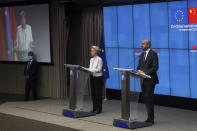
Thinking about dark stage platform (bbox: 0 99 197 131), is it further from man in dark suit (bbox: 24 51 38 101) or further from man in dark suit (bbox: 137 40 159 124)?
man in dark suit (bbox: 24 51 38 101)

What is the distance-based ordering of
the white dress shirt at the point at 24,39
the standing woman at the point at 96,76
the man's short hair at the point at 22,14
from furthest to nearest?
the man's short hair at the point at 22,14, the white dress shirt at the point at 24,39, the standing woman at the point at 96,76

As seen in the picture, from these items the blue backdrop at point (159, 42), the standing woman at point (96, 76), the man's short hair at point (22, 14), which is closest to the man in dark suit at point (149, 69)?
the standing woman at point (96, 76)

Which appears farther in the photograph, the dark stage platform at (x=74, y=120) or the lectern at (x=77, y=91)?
the lectern at (x=77, y=91)

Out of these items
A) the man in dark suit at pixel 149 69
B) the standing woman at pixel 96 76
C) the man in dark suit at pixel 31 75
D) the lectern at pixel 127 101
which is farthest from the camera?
the man in dark suit at pixel 31 75

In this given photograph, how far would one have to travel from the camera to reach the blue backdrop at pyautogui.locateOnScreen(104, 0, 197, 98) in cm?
1068

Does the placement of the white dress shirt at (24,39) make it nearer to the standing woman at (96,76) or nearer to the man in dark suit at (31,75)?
the man in dark suit at (31,75)

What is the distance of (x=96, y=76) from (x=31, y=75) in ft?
13.7

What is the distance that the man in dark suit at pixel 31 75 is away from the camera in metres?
13.7

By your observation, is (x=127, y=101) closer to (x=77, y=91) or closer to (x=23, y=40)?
(x=77, y=91)

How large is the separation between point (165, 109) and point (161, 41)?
1.86 metres

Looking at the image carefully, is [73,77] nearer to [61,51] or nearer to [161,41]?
[161,41]

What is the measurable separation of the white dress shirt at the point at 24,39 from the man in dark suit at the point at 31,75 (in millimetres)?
902

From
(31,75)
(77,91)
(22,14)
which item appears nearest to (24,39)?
(22,14)

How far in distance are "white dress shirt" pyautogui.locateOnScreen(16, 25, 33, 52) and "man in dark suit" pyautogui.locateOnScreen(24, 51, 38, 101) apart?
902mm
